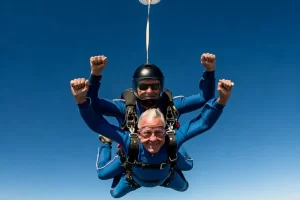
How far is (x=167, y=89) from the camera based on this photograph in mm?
4191

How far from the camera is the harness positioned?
3596 mm

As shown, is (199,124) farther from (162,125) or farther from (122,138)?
(122,138)

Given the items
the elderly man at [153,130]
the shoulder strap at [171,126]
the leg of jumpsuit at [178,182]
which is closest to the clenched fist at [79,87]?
the elderly man at [153,130]

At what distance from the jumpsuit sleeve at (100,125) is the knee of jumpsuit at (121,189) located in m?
0.99

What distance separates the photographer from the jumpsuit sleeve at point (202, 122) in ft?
11.2

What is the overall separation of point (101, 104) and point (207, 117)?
3.87 feet

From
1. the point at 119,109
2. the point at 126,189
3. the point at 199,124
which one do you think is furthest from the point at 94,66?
the point at 126,189

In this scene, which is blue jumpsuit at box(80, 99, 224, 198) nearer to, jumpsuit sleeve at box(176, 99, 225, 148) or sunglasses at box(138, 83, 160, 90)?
jumpsuit sleeve at box(176, 99, 225, 148)

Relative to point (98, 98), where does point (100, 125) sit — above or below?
below

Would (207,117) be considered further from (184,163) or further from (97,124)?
(184,163)

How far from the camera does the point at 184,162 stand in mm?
4387


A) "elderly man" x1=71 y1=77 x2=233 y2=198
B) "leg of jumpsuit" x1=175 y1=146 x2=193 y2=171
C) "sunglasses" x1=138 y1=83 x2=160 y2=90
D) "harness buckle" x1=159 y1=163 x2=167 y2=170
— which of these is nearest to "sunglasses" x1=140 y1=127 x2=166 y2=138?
"elderly man" x1=71 y1=77 x2=233 y2=198

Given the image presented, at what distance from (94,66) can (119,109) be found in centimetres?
58

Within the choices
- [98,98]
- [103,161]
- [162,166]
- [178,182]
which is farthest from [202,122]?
[103,161]
